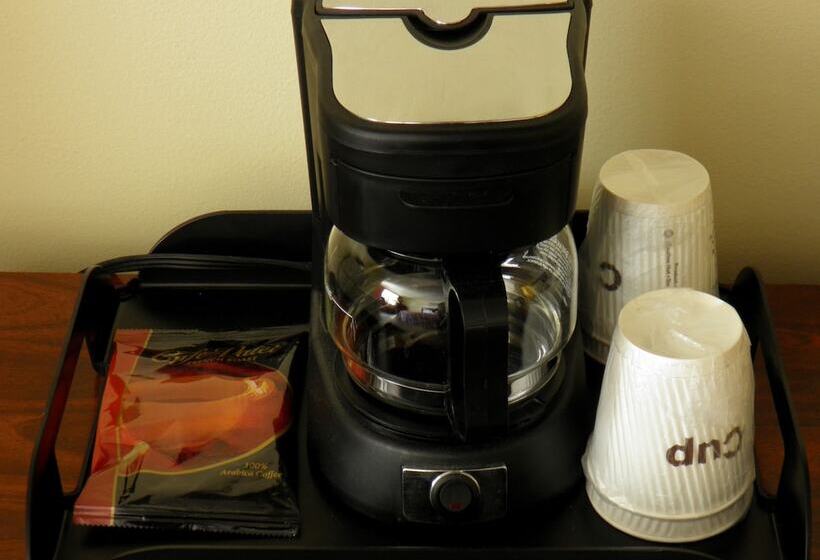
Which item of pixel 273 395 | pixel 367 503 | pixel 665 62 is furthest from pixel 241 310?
pixel 665 62

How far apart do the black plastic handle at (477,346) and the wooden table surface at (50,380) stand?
248mm

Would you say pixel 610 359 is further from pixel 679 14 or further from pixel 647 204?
pixel 679 14

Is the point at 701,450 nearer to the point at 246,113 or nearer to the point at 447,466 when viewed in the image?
the point at 447,466

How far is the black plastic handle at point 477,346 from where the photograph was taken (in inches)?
21.8

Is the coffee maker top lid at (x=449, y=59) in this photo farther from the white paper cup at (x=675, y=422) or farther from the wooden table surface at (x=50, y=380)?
the wooden table surface at (x=50, y=380)

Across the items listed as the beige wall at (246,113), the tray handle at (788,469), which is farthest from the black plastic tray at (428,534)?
the beige wall at (246,113)

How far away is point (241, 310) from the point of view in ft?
2.87

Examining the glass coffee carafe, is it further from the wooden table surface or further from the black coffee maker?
the wooden table surface

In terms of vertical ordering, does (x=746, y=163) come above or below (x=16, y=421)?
above

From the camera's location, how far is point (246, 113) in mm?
895

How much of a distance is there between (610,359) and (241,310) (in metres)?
0.36

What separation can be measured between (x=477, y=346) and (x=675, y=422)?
14cm

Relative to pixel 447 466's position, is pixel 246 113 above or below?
above


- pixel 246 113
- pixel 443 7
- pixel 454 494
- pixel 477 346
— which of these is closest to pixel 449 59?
pixel 443 7
